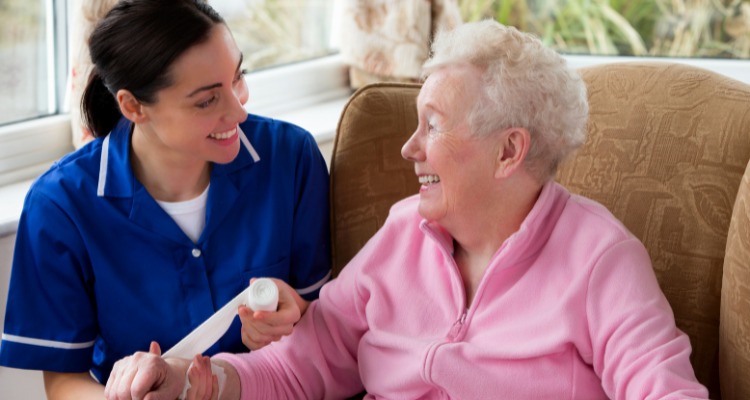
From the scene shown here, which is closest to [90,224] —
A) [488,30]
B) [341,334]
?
[341,334]

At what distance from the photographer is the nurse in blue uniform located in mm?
1676

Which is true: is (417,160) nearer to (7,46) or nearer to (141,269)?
(141,269)

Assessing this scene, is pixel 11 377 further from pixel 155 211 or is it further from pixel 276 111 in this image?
pixel 276 111

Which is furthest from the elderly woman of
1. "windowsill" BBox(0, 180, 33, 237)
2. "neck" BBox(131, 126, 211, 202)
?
"windowsill" BBox(0, 180, 33, 237)

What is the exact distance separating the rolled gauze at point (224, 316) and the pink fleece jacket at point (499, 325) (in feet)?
0.31

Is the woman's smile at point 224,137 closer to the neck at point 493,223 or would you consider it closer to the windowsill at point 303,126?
the neck at point 493,223

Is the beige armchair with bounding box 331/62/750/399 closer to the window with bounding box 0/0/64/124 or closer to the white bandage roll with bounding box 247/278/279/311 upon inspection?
the white bandage roll with bounding box 247/278/279/311

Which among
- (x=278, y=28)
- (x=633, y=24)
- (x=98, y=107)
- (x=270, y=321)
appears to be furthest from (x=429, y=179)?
(x=633, y=24)

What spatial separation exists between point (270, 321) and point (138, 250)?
0.95 ft

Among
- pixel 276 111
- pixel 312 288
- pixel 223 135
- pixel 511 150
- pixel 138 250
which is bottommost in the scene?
pixel 276 111

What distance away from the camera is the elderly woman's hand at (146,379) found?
59.7 inches

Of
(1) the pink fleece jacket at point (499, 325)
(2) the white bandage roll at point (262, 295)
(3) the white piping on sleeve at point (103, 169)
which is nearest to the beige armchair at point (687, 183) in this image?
(1) the pink fleece jacket at point (499, 325)

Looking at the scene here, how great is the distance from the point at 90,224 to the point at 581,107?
871mm

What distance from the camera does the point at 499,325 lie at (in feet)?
5.31
